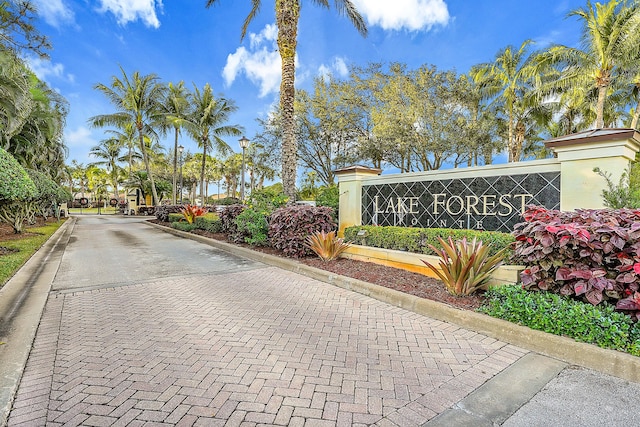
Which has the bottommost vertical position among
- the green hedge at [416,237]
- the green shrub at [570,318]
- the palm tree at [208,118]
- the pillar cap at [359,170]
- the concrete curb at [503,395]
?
the concrete curb at [503,395]

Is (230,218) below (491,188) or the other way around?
below

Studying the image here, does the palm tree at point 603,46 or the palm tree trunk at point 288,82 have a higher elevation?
the palm tree at point 603,46

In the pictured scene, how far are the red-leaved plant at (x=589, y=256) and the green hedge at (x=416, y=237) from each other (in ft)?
3.76

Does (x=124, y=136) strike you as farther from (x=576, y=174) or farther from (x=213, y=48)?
(x=576, y=174)

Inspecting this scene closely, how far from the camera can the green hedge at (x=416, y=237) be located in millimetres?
4922

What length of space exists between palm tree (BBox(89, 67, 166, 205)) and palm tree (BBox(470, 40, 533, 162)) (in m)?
23.3

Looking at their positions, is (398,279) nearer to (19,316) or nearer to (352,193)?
(352,193)

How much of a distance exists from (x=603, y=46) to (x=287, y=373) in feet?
65.9

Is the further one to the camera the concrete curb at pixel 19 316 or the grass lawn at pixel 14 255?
the grass lawn at pixel 14 255

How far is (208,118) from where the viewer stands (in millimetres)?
25281

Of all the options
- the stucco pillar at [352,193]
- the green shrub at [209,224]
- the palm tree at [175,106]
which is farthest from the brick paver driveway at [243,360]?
the palm tree at [175,106]

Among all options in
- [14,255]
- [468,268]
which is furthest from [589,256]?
[14,255]

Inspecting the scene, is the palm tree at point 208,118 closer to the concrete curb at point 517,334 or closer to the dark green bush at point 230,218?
the dark green bush at point 230,218

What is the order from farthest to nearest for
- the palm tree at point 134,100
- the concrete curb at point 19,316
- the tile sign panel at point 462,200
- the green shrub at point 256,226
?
the palm tree at point 134,100
the green shrub at point 256,226
the tile sign panel at point 462,200
the concrete curb at point 19,316
